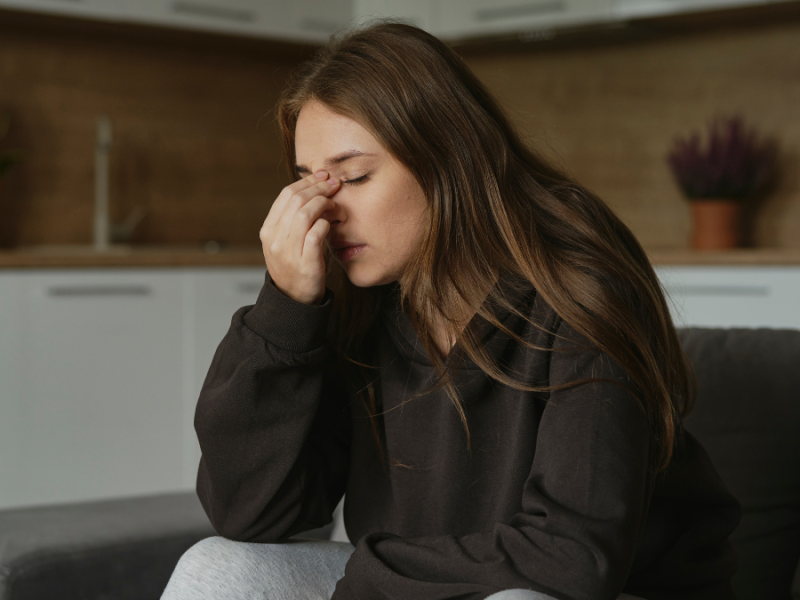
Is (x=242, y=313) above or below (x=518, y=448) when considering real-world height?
above

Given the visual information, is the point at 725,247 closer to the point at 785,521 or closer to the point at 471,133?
the point at 785,521

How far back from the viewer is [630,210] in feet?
10.9

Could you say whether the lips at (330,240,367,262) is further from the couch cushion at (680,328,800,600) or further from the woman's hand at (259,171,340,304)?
the couch cushion at (680,328,800,600)

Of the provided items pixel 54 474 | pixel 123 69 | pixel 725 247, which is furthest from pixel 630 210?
pixel 54 474

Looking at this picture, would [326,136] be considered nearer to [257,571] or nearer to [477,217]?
[477,217]

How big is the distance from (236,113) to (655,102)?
1.65 metres

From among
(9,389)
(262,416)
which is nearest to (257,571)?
(262,416)

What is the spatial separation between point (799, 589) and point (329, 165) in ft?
2.87

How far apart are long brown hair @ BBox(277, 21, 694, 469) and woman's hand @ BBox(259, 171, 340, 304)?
0.33 feet

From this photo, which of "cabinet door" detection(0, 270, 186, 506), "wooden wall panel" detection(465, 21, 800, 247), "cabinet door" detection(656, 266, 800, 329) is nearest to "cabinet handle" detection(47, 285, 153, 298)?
"cabinet door" detection(0, 270, 186, 506)

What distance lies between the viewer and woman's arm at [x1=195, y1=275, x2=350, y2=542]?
3.49ft

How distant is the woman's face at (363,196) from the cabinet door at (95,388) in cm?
176

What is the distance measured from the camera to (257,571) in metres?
1.06

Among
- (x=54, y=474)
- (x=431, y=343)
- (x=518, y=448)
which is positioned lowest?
(x=54, y=474)
